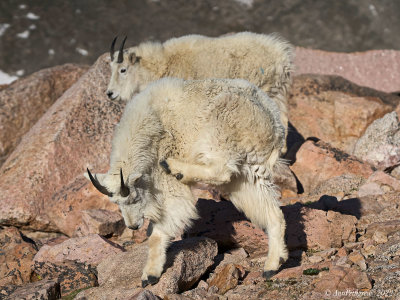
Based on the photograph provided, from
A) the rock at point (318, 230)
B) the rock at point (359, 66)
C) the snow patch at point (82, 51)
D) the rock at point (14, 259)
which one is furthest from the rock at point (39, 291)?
the snow patch at point (82, 51)

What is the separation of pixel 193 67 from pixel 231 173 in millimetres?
4173

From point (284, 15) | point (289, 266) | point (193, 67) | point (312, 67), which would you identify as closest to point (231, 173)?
point (289, 266)

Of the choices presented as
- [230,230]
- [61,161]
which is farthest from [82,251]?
[61,161]

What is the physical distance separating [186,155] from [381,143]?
226 inches

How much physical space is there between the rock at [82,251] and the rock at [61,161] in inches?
68.5

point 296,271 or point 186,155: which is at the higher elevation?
point 186,155

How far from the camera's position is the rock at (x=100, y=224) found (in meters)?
8.40

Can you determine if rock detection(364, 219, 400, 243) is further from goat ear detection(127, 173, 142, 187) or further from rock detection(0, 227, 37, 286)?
rock detection(0, 227, 37, 286)

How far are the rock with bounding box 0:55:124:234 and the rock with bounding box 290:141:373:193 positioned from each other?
334 centimetres

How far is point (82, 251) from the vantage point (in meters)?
7.29

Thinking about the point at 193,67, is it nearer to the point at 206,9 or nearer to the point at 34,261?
the point at 34,261

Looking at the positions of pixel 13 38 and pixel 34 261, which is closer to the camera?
pixel 34 261

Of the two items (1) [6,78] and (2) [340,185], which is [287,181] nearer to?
(2) [340,185]

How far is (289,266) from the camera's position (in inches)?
252
